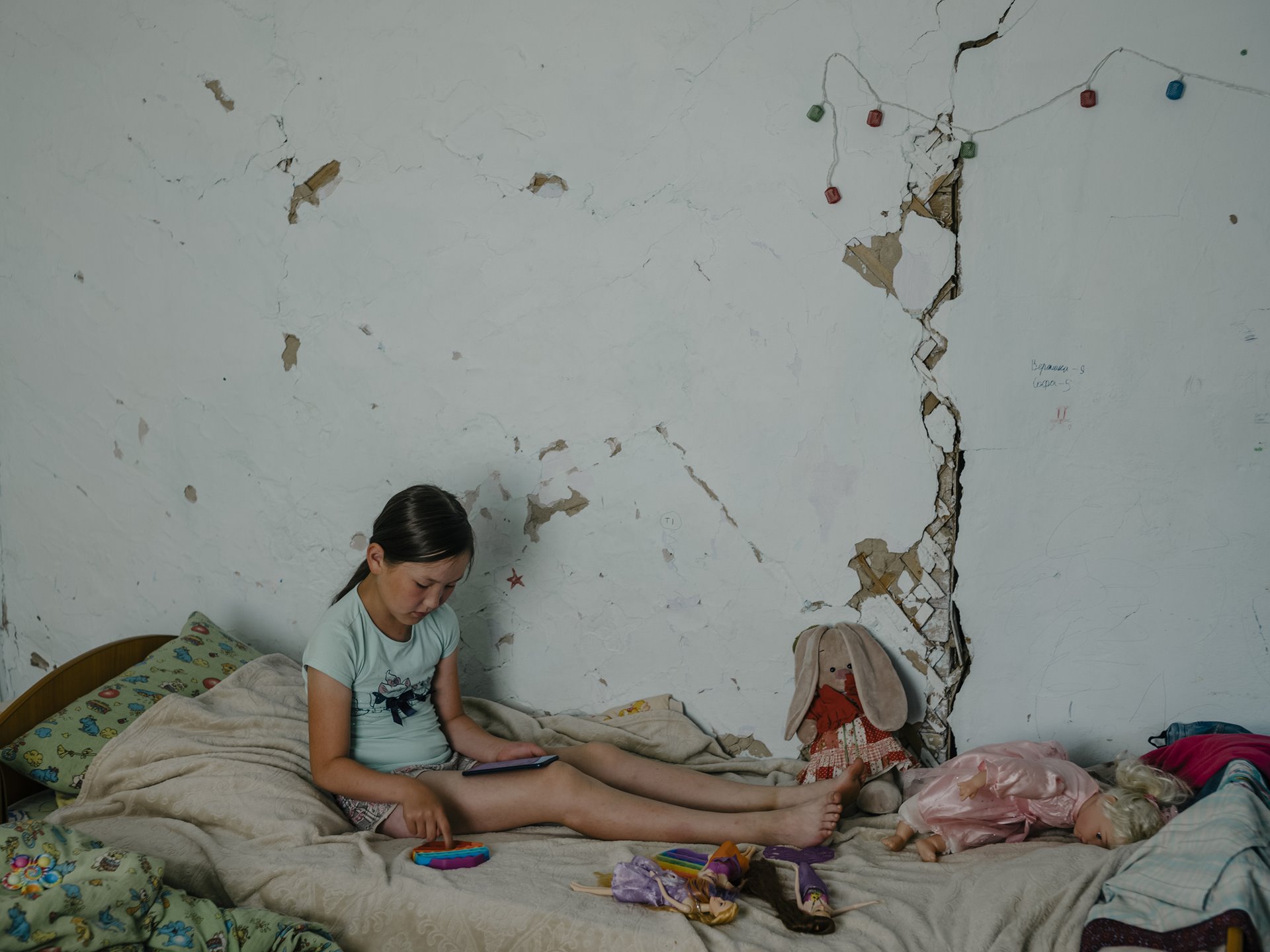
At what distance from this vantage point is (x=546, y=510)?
232 centimetres

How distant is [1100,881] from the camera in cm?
154

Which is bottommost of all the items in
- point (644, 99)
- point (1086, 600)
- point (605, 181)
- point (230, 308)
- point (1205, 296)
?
point (1086, 600)

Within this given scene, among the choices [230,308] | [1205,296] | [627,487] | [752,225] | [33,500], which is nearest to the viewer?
[1205,296]

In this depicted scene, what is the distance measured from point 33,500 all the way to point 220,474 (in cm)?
69

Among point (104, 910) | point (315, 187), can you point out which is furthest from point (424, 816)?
point (315, 187)

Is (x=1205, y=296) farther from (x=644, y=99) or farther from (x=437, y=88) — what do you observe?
(x=437, y=88)

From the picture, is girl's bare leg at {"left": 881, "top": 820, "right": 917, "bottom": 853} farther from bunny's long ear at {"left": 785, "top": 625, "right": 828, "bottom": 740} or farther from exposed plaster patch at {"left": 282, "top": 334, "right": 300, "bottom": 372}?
exposed plaster patch at {"left": 282, "top": 334, "right": 300, "bottom": 372}

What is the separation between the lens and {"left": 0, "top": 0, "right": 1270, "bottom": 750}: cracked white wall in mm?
1981

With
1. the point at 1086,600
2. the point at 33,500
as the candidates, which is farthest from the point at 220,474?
the point at 1086,600

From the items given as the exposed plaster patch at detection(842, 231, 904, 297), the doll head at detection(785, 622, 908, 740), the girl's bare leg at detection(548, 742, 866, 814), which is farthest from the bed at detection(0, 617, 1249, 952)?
the exposed plaster patch at detection(842, 231, 904, 297)

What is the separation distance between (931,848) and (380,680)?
117 centimetres

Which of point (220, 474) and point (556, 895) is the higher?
point (220, 474)

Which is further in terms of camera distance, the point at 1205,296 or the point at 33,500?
the point at 33,500

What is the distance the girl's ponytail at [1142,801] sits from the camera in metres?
1.67
